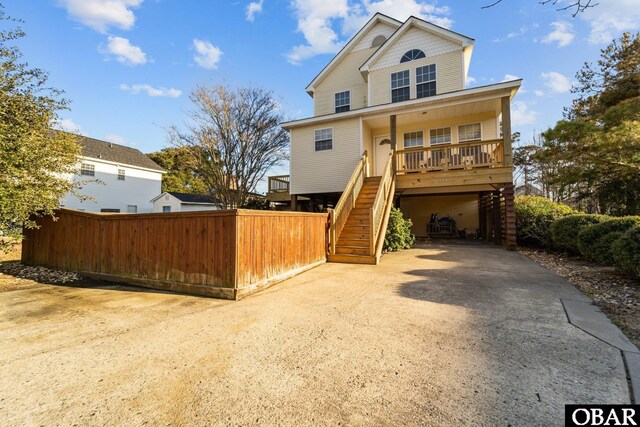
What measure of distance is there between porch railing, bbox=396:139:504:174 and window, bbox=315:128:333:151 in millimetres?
3096

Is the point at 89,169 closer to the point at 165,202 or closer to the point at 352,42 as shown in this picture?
the point at 165,202

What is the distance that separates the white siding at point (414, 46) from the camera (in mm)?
12219

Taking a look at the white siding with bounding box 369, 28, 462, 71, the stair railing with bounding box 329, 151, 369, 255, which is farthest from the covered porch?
the white siding with bounding box 369, 28, 462, 71

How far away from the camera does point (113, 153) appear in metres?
20.9

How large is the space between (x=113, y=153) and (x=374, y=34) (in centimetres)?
2080

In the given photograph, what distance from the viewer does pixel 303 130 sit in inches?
498

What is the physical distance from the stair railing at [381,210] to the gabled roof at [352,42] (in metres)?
8.03

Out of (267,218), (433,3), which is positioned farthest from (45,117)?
(433,3)

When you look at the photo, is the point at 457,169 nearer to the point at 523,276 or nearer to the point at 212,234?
the point at 523,276

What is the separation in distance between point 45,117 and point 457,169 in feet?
40.3

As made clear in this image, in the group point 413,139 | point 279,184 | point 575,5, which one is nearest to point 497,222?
point 413,139

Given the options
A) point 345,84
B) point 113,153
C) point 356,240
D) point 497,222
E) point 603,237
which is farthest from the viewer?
point 113,153

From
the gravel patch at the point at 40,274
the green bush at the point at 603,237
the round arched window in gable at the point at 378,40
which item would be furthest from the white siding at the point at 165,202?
the green bush at the point at 603,237

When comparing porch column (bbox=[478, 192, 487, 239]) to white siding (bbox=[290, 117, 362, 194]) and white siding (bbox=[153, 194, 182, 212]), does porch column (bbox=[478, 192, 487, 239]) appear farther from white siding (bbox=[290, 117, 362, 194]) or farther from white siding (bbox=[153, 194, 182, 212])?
white siding (bbox=[153, 194, 182, 212])
